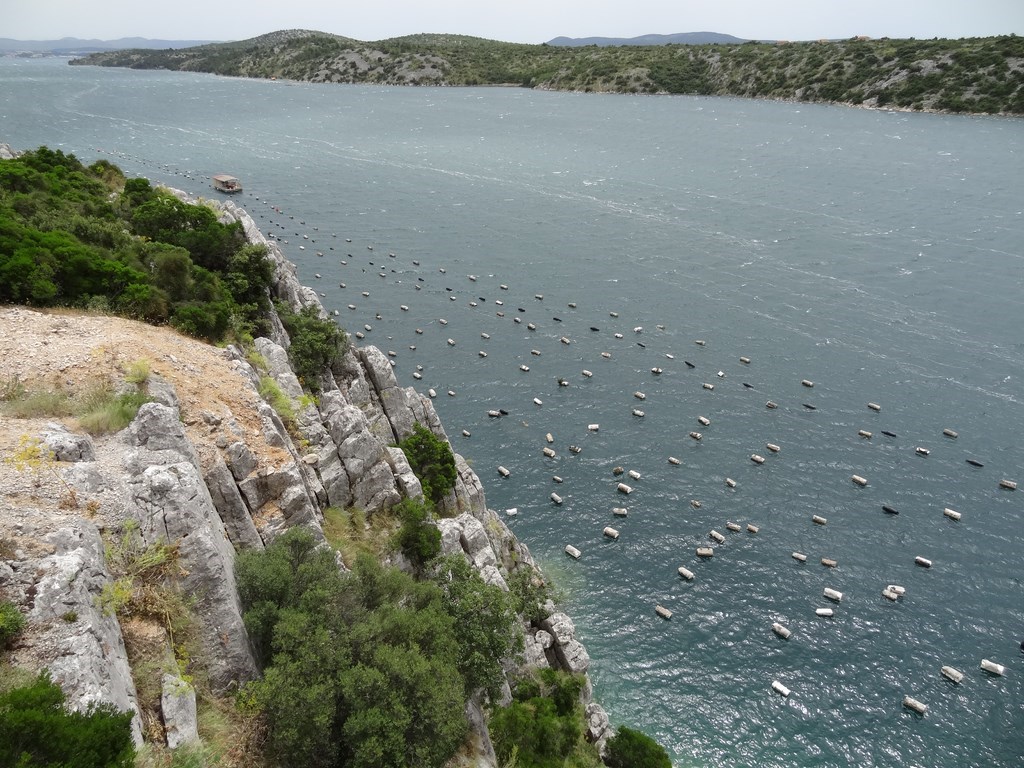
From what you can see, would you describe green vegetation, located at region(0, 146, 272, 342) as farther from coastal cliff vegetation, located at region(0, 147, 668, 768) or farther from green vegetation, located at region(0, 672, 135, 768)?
green vegetation, located at region(0, 672, 135, 768)

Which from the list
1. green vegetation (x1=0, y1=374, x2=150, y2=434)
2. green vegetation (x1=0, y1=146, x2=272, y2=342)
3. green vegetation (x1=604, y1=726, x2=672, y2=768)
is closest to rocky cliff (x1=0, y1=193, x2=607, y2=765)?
green vegetation (x1=0, y1=374, x2=150, y2=434)

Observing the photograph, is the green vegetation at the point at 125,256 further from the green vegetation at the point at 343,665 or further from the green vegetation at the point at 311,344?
the green vegetation at the point at 343,665

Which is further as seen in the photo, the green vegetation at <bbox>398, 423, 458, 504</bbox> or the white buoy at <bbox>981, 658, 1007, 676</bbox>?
the green vegetation at <bbox>398, 423, 458, 504</bbox>

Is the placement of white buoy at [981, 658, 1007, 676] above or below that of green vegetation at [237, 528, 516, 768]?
below

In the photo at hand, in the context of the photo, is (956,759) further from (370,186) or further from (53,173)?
(370,186)

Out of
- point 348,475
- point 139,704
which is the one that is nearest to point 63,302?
point 348,475

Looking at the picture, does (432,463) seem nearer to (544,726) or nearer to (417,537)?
(417,537)

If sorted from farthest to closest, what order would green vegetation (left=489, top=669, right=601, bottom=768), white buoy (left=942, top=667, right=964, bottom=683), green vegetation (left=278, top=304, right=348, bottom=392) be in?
green vegetation (left=278, top=304, right=348, bottom=392) → white buoy (left=942, top=667, right=964, bottom=683) → green vegetation (left=489, top=669, right=601, bottom=768)
